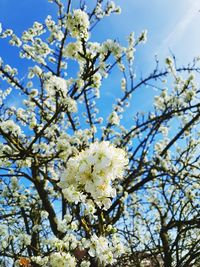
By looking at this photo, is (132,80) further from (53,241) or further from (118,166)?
(118,166)

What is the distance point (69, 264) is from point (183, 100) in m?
4.83

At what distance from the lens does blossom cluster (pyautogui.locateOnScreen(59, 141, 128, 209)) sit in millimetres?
2277

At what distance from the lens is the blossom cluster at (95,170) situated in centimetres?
228

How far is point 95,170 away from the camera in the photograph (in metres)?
2.27

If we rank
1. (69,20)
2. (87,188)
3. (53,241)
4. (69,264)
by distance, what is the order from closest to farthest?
(87,188)
(69,264)
(69,20)
(53,241)

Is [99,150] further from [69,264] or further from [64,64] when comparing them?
[64,64]

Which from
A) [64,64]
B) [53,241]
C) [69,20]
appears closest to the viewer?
[69,20]

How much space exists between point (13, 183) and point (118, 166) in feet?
20.0

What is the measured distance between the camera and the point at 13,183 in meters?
8.10

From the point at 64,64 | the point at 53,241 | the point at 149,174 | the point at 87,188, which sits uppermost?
the point at 64,64

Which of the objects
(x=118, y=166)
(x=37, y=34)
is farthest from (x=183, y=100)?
(x=118, y=166)

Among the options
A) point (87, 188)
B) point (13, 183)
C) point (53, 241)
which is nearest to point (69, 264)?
point (53, 241)

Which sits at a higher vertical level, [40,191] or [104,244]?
[40,191]

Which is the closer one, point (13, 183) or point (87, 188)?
point (87, 188)
